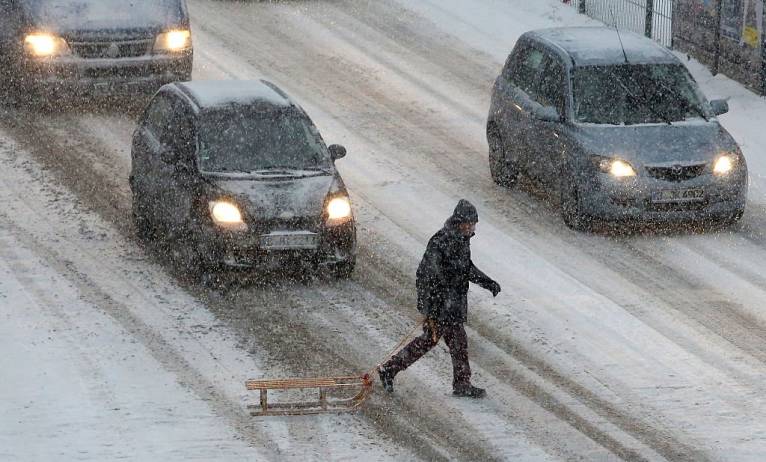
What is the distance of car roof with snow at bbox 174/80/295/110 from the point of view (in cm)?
1717

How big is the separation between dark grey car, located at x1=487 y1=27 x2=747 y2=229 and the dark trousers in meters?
4.74

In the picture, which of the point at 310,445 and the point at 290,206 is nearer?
the point at 310,445

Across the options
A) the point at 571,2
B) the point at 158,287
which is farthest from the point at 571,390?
the point at 571,2

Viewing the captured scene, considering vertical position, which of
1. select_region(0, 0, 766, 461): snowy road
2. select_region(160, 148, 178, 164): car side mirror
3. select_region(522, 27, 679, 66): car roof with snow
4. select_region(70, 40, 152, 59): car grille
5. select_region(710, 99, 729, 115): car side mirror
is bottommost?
select_region(0, 0, 766, 461): snowy road

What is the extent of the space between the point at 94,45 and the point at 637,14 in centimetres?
998

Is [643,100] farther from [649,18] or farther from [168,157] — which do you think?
[649,18]

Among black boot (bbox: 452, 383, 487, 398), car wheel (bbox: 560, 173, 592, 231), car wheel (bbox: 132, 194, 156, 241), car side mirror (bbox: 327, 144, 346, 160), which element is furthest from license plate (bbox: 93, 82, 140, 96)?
black boot (bbox: 452, 383, 487, 398)

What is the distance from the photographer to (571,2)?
97.1 feet

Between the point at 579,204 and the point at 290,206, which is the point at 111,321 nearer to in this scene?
the point at 290,206

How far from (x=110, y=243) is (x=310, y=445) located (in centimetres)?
561

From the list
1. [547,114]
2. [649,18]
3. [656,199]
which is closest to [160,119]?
[547,114]

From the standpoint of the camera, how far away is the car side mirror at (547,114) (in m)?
18.3

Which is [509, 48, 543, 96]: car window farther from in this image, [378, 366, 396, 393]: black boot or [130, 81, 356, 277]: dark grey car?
[378, 366, 396, 393]: black boot

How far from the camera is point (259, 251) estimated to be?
51.5 feet
